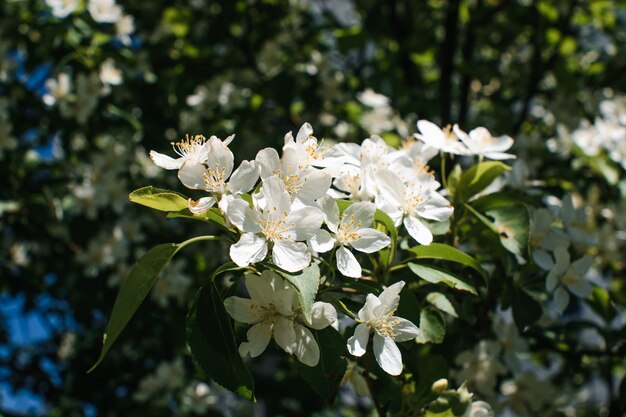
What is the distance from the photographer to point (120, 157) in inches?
118

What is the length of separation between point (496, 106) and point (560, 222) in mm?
1626

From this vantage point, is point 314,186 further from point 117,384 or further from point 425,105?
point 117,384

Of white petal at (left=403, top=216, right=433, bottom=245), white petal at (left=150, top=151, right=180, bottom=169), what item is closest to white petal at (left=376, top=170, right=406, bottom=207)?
white petal at (left=403, top=216, right=433, bottom=245)

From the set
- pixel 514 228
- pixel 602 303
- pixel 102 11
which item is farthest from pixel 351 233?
pixel 102 11

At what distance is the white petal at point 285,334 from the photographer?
115cm

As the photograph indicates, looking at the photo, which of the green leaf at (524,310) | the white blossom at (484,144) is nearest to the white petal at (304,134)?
the white blossom at (484,144)

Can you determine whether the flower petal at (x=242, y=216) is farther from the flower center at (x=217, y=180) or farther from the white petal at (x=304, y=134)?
the white petal at (x=304, y=134)

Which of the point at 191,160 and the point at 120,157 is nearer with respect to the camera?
the point at 191,160

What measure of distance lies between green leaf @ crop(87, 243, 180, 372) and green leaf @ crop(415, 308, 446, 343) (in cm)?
50

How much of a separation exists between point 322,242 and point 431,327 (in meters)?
0.33

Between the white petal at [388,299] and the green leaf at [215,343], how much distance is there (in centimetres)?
25

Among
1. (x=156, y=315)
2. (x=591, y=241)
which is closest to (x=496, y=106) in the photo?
(x=591, y=241)

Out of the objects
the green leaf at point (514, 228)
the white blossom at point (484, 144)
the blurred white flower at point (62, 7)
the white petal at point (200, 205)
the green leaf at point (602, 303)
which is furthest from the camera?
the blurred white flower at point (62, 7)

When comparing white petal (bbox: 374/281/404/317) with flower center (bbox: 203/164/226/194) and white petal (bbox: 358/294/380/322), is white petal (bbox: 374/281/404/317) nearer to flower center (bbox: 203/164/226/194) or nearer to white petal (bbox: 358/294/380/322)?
white petal (bbox: 358/294/380/322)
